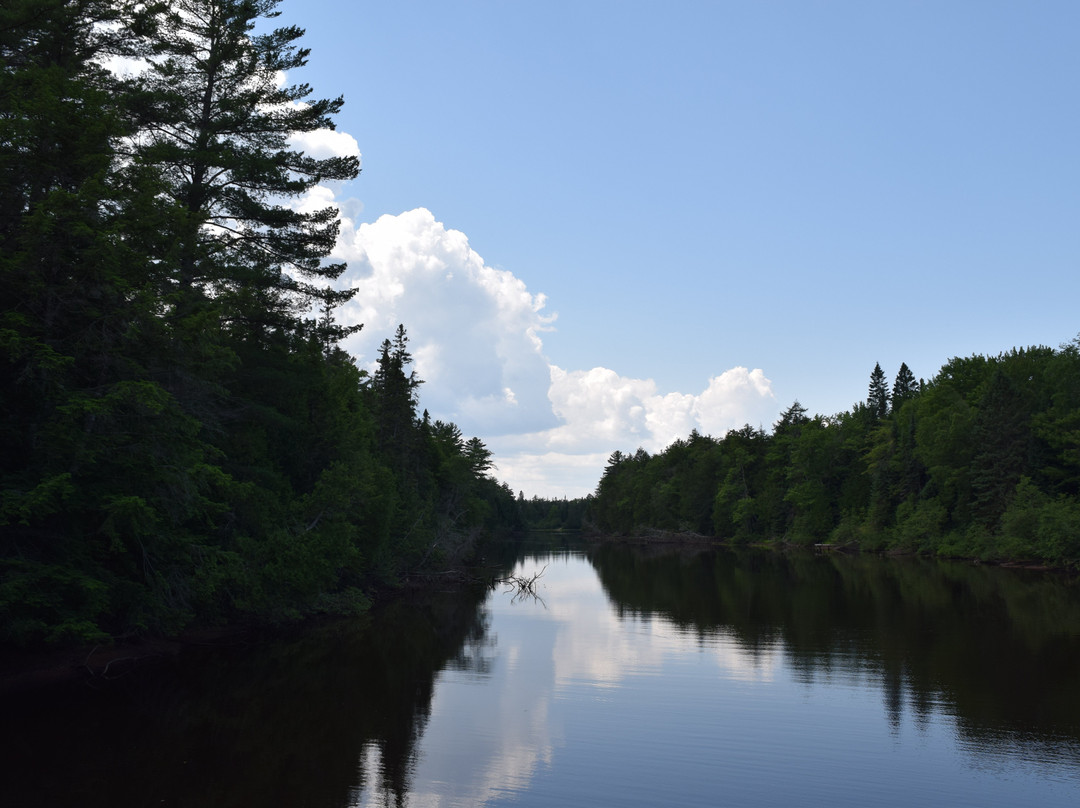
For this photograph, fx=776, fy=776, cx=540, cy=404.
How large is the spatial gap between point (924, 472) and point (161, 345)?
73.2 metres

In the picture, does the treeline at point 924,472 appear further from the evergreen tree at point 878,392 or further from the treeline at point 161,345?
the treeline at point 161,345

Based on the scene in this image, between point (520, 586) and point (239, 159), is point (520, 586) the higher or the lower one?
the lower one

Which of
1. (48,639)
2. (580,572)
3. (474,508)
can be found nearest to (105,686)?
(48,639)

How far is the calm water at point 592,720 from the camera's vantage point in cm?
1145

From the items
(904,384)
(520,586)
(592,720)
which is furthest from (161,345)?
(904,384)

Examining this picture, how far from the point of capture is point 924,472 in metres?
74.9

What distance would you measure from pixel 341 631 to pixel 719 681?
15000mm

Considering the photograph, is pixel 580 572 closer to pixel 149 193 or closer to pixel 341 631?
pixel 341 631

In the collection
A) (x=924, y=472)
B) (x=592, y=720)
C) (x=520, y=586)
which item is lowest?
(x=520, y=586)

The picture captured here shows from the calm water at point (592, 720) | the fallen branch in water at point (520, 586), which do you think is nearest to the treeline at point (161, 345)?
the calm water at point (592, 720)

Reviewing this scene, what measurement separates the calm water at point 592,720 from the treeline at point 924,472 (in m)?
30.1

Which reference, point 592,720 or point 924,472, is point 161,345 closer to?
point 592,720

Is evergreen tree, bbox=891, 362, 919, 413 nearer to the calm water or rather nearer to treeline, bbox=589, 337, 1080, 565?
treeline, bbox=589, 337, 1080, 565

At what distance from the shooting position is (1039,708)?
1530 centimetres
